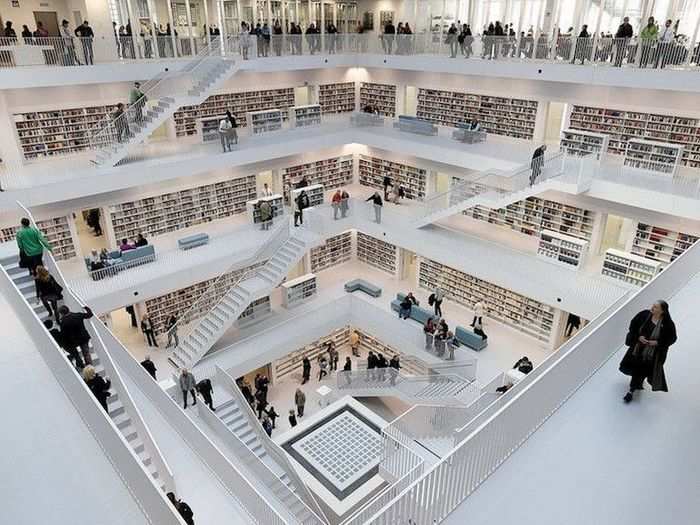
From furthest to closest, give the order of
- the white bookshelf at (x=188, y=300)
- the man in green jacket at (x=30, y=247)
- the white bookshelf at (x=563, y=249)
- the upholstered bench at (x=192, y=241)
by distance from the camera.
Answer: the upholstered bench at (x=192, y=241), the white bookshelf at (x=188, y=300), the white bookshelf at (x=563, y=249), the man in green jacket at (x=30, y=247)

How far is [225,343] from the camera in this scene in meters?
16.0

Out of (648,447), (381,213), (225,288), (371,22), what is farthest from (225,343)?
(371,22)

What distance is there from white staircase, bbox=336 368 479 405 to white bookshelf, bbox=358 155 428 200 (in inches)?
332

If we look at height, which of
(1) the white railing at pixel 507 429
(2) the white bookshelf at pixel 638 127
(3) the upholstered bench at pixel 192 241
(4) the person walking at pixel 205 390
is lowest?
(4) the person walking at pixel 205 390

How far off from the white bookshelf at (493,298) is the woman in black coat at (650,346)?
10318mm

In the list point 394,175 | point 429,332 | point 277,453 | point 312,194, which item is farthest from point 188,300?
point 394,175

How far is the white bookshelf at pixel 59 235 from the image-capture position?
14992mm

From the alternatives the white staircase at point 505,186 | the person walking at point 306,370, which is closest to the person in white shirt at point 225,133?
the white staircase at point 505,186

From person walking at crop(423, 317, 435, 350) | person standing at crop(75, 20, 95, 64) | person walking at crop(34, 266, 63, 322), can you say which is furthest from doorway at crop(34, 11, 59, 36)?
person walking at crop(423, 317, 435, 350)

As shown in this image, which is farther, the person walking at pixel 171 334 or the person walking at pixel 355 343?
the person walking at pixel 355 343

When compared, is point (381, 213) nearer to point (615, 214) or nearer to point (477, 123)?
point (477, 123)

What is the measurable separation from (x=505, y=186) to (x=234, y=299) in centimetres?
870

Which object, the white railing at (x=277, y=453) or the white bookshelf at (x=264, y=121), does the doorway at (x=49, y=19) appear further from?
the white railing at (x=277, y=453)

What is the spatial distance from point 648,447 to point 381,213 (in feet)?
45.0
